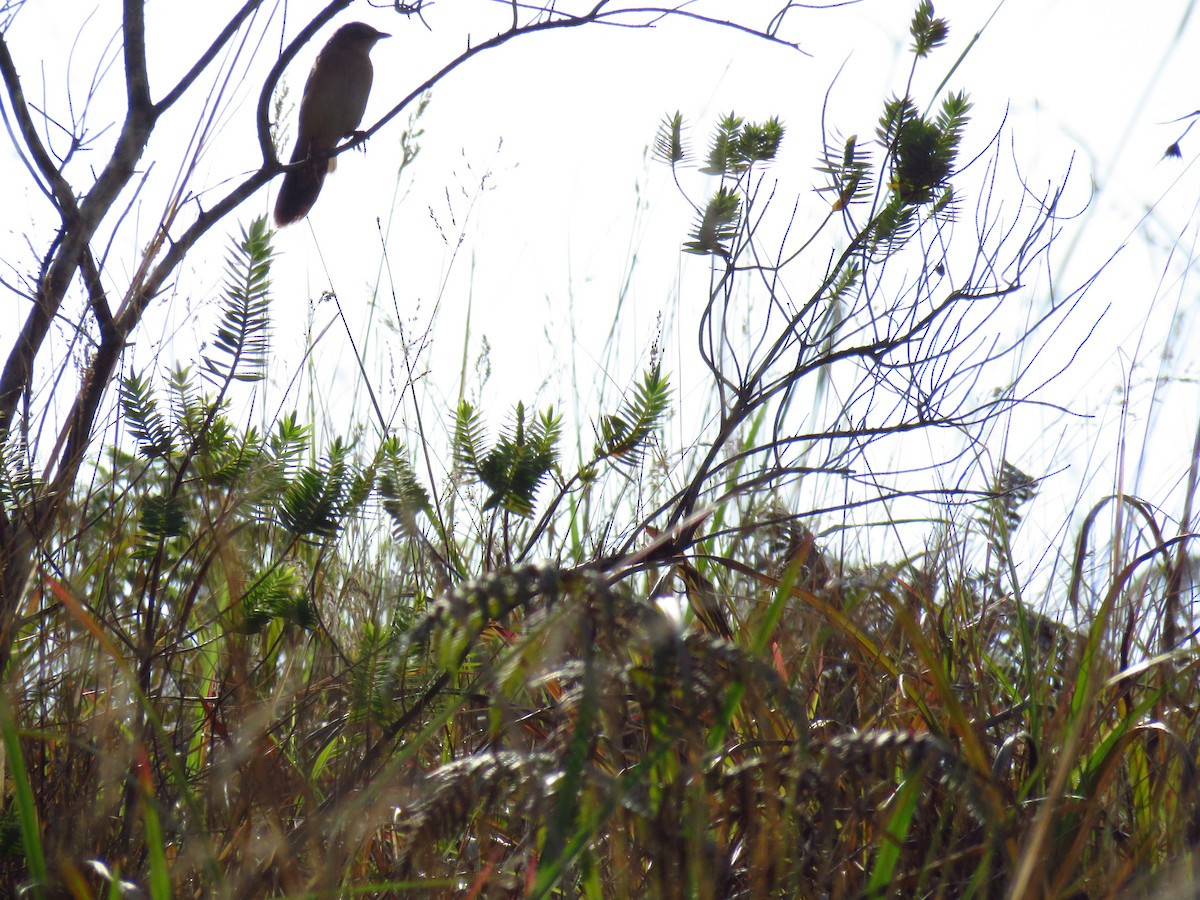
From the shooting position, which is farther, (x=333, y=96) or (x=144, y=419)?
(x=333, y=96)

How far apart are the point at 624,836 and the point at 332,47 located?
3.41 meters

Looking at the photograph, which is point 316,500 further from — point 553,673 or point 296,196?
point 296,196

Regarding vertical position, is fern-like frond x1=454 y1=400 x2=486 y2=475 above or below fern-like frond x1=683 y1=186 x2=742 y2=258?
below

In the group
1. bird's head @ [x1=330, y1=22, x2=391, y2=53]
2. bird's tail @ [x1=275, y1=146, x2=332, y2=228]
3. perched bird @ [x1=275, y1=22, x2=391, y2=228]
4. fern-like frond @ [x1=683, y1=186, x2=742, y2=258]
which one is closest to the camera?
fern-like frond @ [x1=683, y1=186, x2=742, y2=258]

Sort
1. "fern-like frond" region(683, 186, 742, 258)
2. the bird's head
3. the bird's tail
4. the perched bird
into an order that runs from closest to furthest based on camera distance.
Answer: "fern-like frond" region(683, 186, 742, 258) → the bird's tail → the perched bird → the bird's head

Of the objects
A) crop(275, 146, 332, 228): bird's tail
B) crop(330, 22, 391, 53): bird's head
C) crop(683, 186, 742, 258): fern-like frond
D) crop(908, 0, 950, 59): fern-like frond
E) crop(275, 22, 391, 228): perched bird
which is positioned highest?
crop(330, 22, 391, 53): bird's head

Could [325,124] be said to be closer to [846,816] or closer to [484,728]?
[484,728]

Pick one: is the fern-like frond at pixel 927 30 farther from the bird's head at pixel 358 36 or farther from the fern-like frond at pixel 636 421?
the bird's head at pixel 358 36

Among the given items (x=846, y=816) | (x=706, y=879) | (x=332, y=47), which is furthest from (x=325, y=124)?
(x=706, y=879)

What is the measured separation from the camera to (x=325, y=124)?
11.6 feet

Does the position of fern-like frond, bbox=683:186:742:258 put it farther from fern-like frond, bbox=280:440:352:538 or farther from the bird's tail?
the bird's tail

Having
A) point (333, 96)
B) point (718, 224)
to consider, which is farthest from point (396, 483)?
point (333, 96)

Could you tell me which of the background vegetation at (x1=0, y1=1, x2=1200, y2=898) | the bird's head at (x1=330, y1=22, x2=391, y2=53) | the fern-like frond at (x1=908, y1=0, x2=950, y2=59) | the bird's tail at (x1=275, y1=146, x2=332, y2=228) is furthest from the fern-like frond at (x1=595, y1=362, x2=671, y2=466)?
the bird's head at (x1=330, y1=22, x2=391, y2=53)

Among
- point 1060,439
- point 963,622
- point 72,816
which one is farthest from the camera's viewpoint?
point 1060,439
